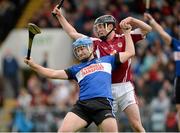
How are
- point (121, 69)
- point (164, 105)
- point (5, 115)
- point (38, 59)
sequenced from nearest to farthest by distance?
1. point (121, 69)
2. point (164, 105)
3. point (5, 115)
4. point (38, 59)

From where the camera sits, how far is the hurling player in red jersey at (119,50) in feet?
39.2

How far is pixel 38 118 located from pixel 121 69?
7.43 meters

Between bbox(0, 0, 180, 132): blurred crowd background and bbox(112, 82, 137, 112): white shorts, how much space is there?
18.8 feet

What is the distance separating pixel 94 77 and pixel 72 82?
9.45 metres

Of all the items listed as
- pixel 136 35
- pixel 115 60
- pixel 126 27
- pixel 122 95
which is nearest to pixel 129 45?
pixel 126 27

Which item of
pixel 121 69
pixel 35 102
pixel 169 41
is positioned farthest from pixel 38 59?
pixel 121 69

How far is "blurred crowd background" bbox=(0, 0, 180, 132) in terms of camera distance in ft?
60.5

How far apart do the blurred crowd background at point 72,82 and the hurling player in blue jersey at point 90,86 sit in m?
6.83

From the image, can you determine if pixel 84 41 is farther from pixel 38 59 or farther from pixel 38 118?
pixel 38 59

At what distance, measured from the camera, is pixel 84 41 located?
1125 centimetres

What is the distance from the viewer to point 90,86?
36.5ft

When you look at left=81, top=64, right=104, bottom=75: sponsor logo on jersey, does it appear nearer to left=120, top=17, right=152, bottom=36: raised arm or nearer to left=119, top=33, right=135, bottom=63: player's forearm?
left=119, top=33, right=135, bottom=63: player's forearm

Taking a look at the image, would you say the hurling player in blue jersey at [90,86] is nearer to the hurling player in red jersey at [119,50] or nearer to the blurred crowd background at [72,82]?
the hurling player in red jersey at [119,50]

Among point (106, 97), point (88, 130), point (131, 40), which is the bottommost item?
point (88, 130)
